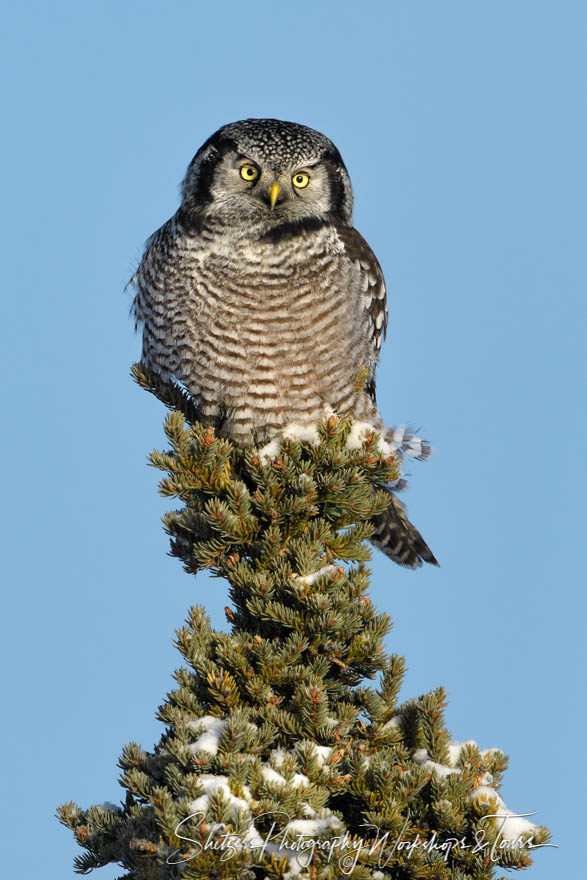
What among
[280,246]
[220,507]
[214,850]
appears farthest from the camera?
[280,246]

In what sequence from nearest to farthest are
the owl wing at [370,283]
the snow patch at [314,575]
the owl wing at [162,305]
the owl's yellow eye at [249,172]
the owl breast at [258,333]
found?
the snow patch at [314,575], the owl breast at [258,333], the owl wing at [162,305], the owl's yellow eye at [249,172], the owl wing at [370,283]

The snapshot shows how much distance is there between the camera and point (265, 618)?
3.89 m

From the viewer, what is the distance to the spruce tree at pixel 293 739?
317 centimetres

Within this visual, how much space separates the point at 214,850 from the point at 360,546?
5.26 feet

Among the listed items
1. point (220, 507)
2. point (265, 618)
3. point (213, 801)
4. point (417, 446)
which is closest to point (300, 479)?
point (220, 507)

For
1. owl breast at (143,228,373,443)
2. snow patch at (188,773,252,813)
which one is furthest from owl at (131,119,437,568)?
snow patch at (188,773,252,813)

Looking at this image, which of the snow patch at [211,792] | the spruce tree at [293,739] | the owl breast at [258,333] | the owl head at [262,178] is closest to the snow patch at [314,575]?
the spruce tree at [293,739]

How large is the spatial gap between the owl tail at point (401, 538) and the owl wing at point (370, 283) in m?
0.83

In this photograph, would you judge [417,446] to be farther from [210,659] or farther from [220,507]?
[210,659]

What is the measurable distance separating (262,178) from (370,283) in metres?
0.91

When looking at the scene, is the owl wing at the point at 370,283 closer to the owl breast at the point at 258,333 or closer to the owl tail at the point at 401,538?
the owl breast at the point at 258,333

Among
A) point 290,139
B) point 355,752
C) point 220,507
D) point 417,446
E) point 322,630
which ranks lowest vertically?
point 355,752

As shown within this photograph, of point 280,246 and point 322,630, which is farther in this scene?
point 280,246

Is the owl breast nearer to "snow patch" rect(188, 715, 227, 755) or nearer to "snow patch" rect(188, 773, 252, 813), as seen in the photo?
"snow patch" rect(188, 715, 227, 755)
